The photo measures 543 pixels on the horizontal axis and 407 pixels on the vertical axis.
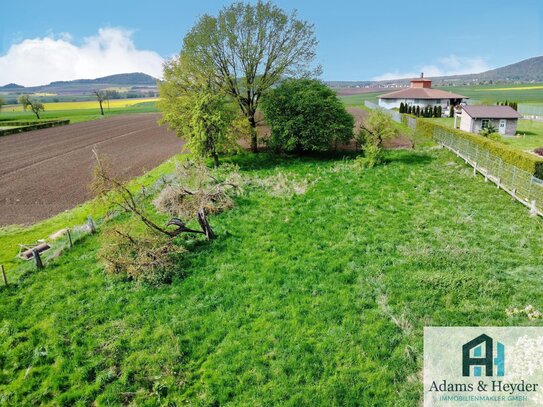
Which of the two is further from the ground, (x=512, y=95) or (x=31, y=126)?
(x=512, y=95)

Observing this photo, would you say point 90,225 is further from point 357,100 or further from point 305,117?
point 357,100

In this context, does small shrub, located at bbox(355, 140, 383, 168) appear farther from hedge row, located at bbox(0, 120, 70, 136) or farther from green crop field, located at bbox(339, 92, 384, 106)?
green crop field, located at bbox(339, 92, 384, 106)

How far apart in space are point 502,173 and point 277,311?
17461 mm

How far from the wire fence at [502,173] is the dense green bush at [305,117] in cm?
906

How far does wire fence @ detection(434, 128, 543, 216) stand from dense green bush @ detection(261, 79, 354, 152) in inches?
357

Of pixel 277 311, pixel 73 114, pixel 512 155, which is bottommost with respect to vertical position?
pixel 277 311

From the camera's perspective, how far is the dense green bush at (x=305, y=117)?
2998 centimetres

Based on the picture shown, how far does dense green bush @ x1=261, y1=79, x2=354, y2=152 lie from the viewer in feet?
98.4

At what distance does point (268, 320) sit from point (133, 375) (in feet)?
12.0

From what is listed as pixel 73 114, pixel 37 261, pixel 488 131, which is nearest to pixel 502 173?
pixel 488 131

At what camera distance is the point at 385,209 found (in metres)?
18.0

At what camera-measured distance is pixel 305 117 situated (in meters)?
30.2

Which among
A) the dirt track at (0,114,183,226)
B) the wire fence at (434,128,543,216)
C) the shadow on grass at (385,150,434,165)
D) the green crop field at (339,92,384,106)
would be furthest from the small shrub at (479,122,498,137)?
the green crop field at (339,92,384,106)

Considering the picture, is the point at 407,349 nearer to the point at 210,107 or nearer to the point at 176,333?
the point at 176,333
